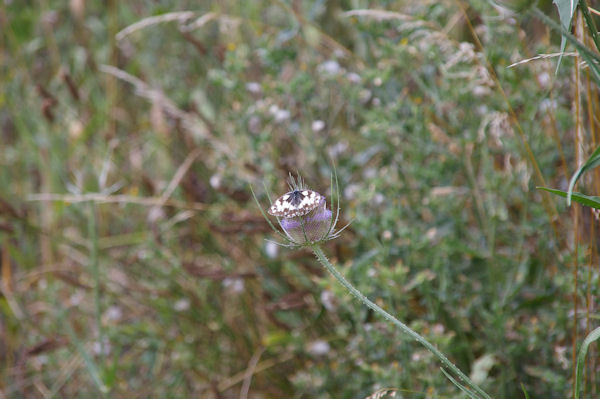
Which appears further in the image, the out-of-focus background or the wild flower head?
the out-of-focus background

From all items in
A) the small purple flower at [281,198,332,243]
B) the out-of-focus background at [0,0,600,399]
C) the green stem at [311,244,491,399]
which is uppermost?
the small purple flower at [281,198,332,243]

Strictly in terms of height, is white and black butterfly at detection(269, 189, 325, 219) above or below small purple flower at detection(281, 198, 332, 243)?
above

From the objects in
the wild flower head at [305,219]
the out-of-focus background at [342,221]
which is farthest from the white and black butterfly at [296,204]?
the out-of-focus background at [342,221]

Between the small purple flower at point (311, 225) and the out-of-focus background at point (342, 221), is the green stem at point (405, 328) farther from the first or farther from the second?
the out-of-focus background at point (342, 221)

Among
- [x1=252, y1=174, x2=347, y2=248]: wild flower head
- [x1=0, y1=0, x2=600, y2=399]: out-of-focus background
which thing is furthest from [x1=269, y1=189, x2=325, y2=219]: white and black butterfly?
[x1=0, y1=0, x2=600, y2=399]: out-of-focus background

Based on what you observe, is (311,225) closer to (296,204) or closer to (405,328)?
(296,204)

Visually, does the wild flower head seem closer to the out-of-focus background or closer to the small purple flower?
the small purple flower

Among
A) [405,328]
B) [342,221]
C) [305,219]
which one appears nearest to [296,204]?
[305,219]

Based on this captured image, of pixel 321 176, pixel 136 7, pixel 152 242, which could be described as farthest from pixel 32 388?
pixel 136 7
